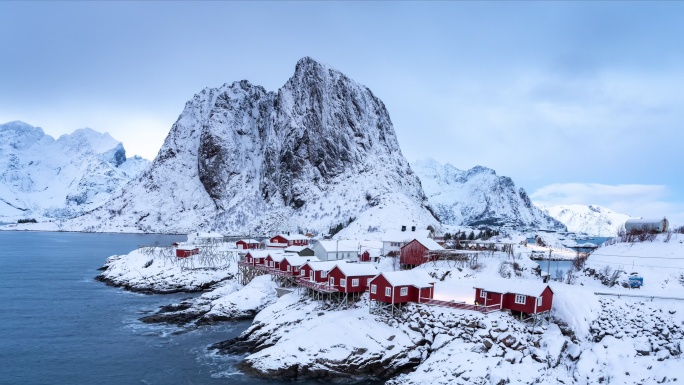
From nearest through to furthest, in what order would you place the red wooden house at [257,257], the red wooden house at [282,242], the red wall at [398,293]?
1. the red wall at [398,293]
2. the red wooden house at [257,257]
3. the red wooden house at [282,242]

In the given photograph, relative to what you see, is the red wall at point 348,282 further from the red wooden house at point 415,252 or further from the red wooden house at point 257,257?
the red wooden house at point 257,257

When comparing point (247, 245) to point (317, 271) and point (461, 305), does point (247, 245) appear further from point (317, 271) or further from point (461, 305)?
point (461, 305)

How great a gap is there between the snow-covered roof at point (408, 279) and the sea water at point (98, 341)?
1642 centimetres

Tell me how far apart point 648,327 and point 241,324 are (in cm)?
4605

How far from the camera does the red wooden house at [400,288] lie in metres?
44.9

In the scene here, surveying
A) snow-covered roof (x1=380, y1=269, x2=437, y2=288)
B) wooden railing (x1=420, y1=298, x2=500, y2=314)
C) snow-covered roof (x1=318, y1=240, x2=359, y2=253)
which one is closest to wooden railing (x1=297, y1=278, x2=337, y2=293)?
snow-covered roof (x1=380, y1=269, x2=437, y2=288)

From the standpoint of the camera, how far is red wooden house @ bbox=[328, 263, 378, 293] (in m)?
50.3

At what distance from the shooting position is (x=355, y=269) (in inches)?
2036

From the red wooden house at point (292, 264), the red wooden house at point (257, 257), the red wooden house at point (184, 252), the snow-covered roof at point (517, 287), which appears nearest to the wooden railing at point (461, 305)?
the snow-covered roof at point (517, 287)

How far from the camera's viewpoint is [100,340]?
48656mm

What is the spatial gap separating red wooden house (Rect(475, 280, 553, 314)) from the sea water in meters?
23.3

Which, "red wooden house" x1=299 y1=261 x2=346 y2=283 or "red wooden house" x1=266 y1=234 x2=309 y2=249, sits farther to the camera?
"red wooden house" x1=266 y1=234 x2=309 y2=249

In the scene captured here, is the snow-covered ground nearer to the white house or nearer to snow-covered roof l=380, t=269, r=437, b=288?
snow-covered roof l=380, t=269, r=437, b=288

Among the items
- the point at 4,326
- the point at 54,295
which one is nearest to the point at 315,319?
the point at 4,326
